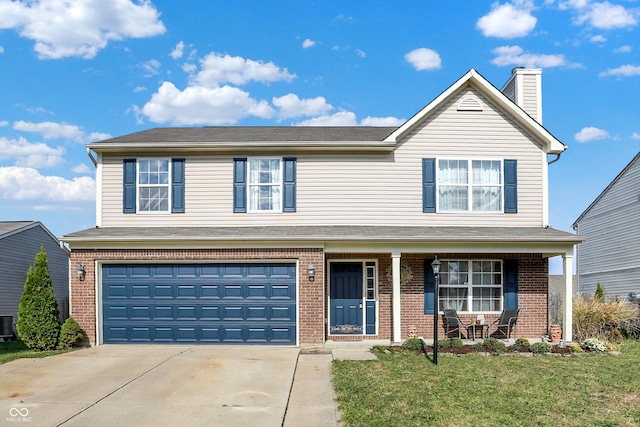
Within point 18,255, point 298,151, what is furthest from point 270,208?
point 18,255

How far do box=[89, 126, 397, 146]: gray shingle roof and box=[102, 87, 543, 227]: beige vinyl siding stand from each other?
2.12ft

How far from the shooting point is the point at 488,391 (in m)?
9.38

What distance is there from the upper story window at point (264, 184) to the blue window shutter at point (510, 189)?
567 centimetres

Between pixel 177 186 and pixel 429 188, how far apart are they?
6.70m

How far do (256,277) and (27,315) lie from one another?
555cm

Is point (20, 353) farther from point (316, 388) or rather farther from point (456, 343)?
point (456, 343)

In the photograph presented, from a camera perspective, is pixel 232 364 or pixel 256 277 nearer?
pixel 232 364

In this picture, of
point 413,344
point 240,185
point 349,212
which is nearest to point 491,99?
point 349,212

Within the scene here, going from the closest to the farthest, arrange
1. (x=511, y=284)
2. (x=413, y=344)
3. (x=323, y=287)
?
(x=413, y=344) → (x=323, y=287) → (x=511, y=284)

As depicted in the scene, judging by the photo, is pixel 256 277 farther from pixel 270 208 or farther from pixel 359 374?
pixel 359 374

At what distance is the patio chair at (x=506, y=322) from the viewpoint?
14688 mm

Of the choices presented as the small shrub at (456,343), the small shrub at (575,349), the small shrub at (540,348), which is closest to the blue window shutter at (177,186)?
the small shrub at (456,343)

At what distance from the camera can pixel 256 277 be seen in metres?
14.4

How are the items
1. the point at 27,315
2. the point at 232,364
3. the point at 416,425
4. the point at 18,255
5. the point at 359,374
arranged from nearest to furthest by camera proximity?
1. the point at 416,425
2. the point at 359,374
3. the point at 232,364
4. the point at 27,315
5. the point at 18,255
